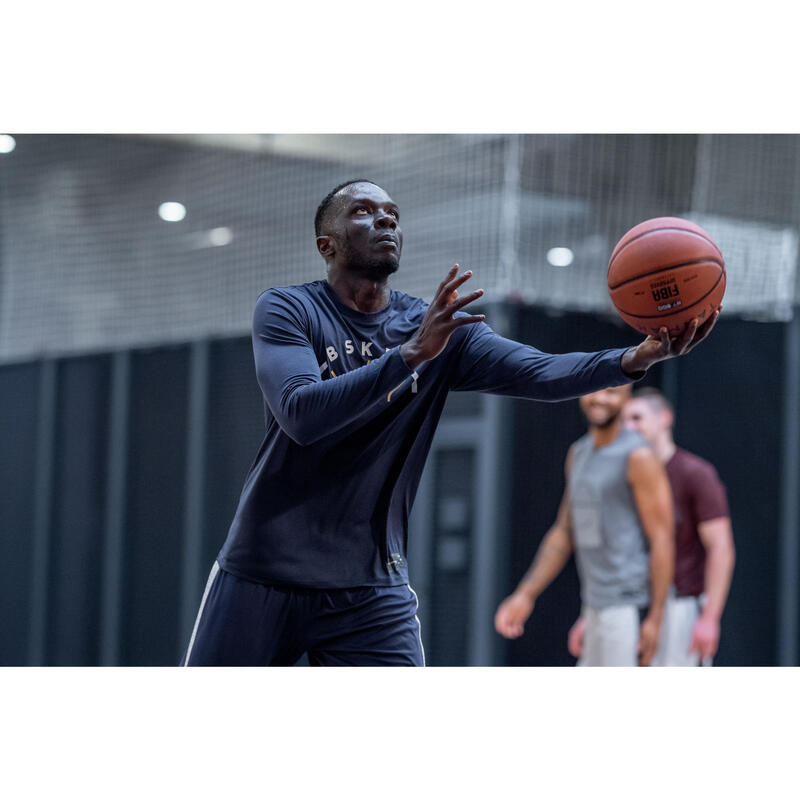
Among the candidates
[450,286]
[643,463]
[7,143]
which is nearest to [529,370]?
[450,286]

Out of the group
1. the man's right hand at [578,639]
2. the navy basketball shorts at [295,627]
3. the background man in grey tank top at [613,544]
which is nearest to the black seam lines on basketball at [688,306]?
the navy basketball shorts at [295,627]

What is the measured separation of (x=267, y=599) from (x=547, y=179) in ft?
12.3

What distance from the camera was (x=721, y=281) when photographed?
2885mm

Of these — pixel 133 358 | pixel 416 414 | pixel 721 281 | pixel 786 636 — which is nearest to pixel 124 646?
pixel 133 358

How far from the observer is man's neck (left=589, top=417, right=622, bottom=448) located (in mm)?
5711

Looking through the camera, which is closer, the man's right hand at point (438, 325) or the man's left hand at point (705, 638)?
the man's right hand at point (438, 325)

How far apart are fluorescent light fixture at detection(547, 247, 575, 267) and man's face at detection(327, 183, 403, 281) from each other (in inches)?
122

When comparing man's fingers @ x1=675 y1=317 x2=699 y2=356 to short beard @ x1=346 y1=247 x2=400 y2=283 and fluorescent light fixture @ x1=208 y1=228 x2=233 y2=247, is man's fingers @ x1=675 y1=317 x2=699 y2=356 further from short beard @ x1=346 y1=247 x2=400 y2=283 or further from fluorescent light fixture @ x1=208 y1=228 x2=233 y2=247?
A: fluorescent light fixture @ x1=208 y1=228 x2=233 y2=247

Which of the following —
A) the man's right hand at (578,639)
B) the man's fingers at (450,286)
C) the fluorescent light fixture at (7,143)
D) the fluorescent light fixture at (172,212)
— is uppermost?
the fluorescent light fixture at (7,143)

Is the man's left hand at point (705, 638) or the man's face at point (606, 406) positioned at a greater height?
the man's face at point (606, 406)

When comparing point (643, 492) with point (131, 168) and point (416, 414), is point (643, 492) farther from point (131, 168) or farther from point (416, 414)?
point (131, 168)

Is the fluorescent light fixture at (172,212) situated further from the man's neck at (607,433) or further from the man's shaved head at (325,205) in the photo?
the man's shaved head at (325,205)

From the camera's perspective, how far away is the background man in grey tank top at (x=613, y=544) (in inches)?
216

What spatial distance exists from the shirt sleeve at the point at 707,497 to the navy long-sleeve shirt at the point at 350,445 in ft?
10.0
